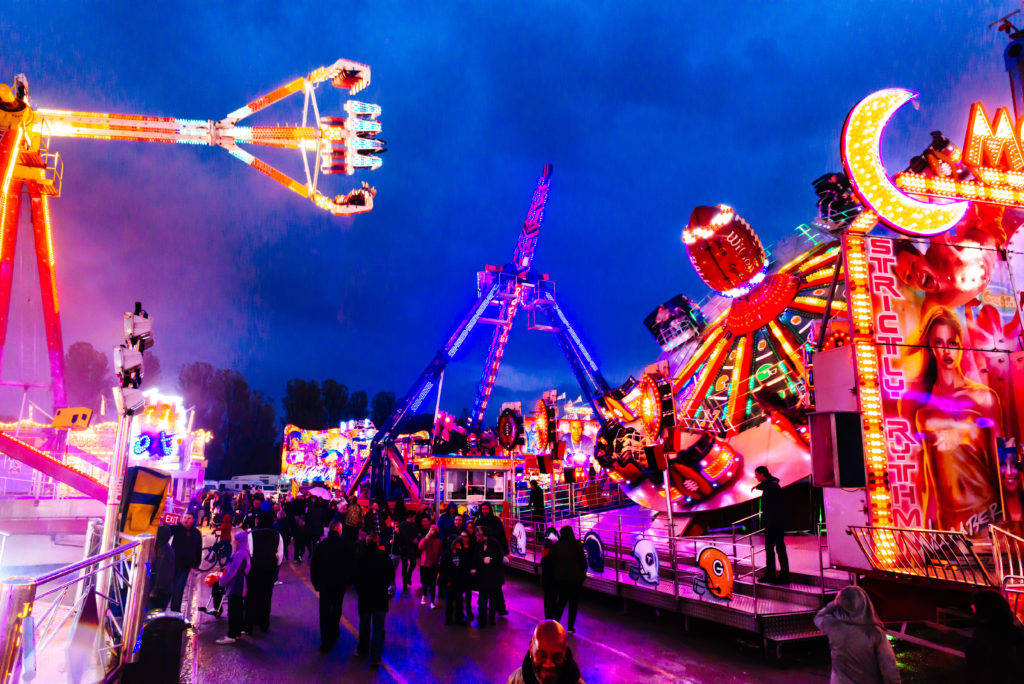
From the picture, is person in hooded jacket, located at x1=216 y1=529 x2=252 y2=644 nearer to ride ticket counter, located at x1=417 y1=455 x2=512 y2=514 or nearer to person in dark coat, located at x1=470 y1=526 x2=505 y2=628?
person in dark coat, located at x1=470 y1=526 x2=505 y2=628

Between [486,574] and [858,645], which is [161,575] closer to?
[486,574]

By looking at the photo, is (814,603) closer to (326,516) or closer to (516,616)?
(516,616)

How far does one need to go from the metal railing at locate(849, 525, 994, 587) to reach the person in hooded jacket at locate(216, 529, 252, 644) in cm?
854

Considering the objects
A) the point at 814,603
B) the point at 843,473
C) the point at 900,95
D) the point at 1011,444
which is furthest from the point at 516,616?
the point at 900,95

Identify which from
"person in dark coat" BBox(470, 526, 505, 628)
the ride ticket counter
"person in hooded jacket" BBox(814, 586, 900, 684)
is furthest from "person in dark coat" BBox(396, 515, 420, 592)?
the ride ticket counter

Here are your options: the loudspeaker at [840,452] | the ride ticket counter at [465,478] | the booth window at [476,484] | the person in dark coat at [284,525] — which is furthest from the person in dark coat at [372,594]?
the booth window at [476,484]

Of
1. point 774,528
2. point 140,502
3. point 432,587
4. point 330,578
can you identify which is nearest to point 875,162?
point 774,528

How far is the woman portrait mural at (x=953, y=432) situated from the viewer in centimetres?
935

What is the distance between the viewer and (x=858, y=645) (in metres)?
4.31

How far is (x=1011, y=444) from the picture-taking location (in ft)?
32.4

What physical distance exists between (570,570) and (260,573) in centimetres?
463

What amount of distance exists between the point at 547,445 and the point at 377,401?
71.4 m

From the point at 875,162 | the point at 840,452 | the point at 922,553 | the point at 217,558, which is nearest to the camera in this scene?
the point at 922,553

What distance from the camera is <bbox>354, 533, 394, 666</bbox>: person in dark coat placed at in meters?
8.09
